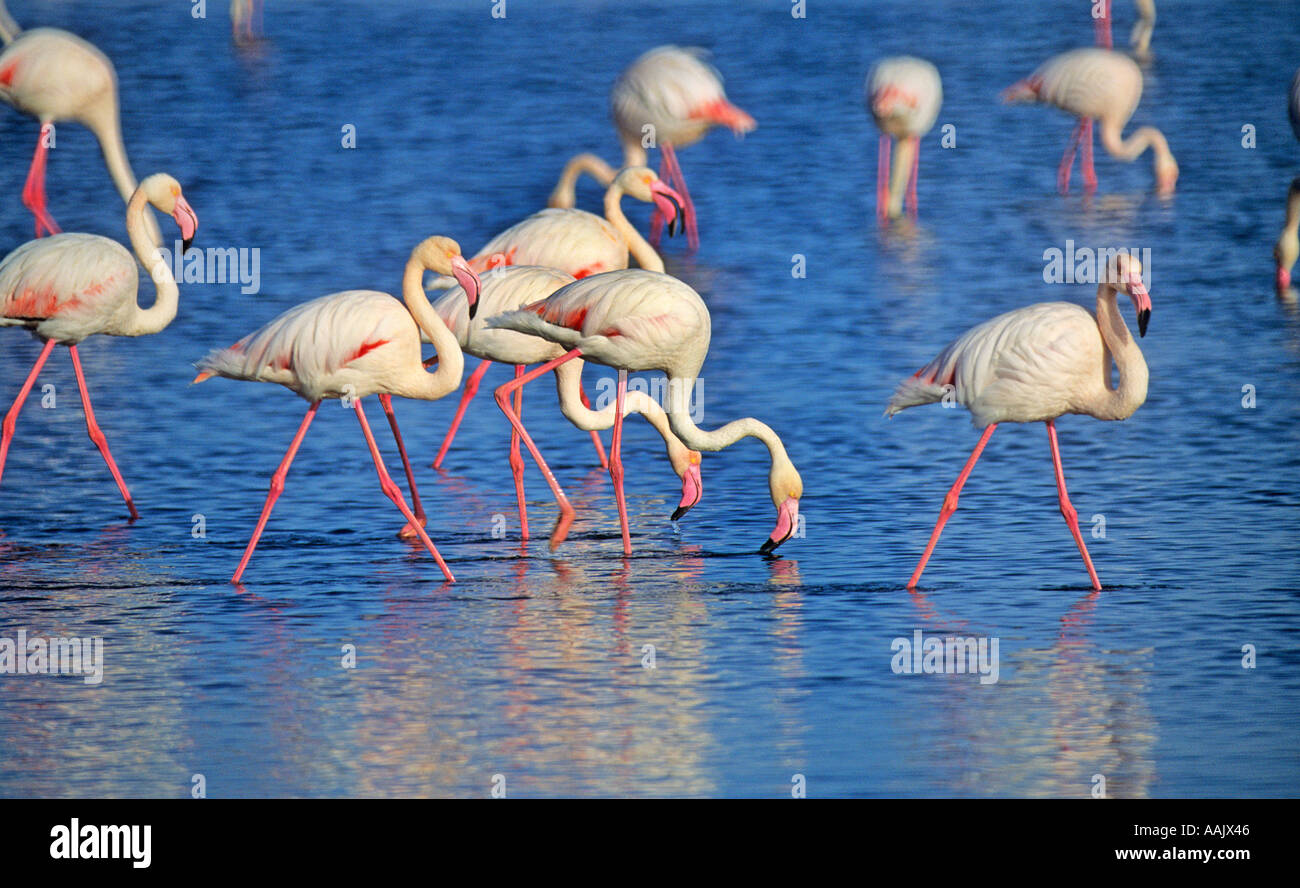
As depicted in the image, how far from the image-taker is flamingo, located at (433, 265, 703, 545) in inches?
352

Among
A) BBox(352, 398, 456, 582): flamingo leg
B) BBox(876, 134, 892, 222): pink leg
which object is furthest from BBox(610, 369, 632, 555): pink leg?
BBox(876, 134, 892, 222): pink leg

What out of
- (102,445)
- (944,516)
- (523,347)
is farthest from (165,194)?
(944,516)

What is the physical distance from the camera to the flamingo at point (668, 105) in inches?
539

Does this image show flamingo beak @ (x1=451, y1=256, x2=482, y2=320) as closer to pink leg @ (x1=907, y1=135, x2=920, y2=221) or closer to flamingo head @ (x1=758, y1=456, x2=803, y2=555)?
flamingo head @ (x1=758, y1=456, x2=803, y2=555)

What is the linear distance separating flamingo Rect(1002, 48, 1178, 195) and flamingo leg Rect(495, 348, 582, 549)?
6984mm

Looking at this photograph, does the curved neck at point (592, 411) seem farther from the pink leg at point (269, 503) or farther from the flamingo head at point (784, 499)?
the pink leg at point (269, 503)

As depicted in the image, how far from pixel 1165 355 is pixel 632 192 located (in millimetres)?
Answer: 2934

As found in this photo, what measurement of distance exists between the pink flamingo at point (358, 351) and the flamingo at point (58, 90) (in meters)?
4.97

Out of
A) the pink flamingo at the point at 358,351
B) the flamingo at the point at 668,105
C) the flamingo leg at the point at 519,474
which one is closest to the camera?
the pink flamingo at the point at 358,351

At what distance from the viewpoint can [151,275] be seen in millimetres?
9570

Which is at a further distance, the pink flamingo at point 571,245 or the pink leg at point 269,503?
the pink flamingo at point 571,245

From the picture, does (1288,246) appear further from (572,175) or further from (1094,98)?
(572,175)

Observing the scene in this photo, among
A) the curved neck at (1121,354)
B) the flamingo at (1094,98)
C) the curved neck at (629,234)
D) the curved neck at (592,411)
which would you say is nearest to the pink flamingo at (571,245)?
the curved neck at (629,234)

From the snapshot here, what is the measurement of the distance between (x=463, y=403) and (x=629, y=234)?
1.19 metres
